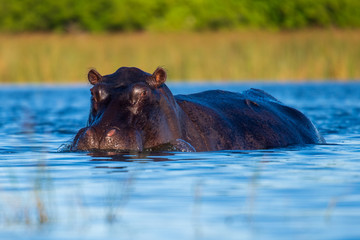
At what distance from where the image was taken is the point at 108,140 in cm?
586

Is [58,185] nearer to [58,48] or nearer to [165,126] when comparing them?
[165,126]

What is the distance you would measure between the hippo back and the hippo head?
408 millimetres

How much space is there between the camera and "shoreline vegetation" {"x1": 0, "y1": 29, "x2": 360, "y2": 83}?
2053 cm

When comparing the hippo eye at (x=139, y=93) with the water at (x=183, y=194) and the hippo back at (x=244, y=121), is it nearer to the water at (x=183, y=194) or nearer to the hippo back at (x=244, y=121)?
the water at (x=183, y=194)

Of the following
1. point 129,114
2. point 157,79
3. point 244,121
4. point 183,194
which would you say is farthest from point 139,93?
point 183,194

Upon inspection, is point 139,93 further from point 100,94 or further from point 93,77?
point 93,77

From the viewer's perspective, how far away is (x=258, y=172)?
18.5ft

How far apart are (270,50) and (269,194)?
16558mm

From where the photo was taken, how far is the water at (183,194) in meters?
3.83

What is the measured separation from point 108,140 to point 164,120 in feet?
2.00

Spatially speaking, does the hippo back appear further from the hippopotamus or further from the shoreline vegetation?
the shoreline vegetation

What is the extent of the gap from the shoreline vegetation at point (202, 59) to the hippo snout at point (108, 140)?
14476 mm

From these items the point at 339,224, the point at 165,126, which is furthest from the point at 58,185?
the point at 339,224

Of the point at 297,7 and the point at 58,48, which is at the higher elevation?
the point at 297,7
